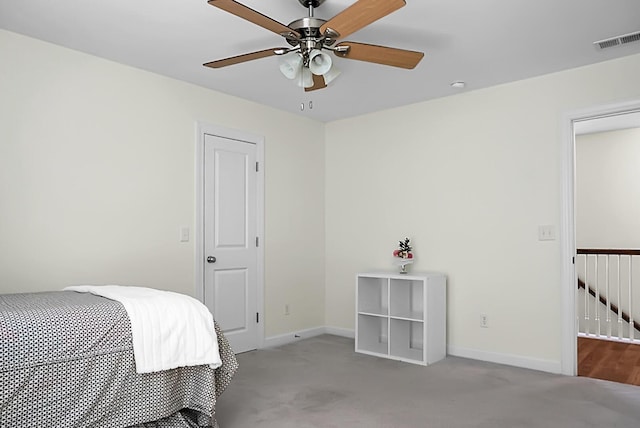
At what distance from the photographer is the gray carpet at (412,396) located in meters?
2.73

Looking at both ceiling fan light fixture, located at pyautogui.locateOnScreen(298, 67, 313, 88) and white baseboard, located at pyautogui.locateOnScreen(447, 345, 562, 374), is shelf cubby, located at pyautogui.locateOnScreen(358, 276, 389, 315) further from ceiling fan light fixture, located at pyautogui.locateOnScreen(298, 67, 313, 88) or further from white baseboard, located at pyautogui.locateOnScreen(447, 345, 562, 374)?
ceiling fan light fixture, located at pyautogui.locateOnScreen(298, 67, 313, 88)

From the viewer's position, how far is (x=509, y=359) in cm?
394

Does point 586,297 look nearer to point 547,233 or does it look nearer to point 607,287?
point 607,287

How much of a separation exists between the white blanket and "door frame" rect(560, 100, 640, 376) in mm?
2745

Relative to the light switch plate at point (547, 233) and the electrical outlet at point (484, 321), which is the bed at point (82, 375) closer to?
the electrical outlet at point (484, 321)

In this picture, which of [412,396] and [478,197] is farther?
[478,197]

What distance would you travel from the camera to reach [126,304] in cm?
222

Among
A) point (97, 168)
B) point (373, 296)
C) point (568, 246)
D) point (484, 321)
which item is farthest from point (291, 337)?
point (568, 246)

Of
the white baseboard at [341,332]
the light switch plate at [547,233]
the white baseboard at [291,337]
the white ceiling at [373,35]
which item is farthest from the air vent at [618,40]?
the white baseboard at [291,337]

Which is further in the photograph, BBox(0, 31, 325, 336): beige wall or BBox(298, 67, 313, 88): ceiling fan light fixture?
A: BBox(0, 31, 325, 336): beige wall

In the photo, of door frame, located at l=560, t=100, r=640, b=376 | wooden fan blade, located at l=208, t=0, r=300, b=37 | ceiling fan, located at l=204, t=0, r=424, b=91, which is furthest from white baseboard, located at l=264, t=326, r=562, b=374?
wooden fan blade, located at l=208, t=0, r=300, b=37

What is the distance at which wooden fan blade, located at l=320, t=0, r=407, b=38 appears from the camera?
2.04 metres

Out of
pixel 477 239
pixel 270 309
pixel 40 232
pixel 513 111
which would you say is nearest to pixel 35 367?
pixel 40 232

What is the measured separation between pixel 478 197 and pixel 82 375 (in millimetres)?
3352
